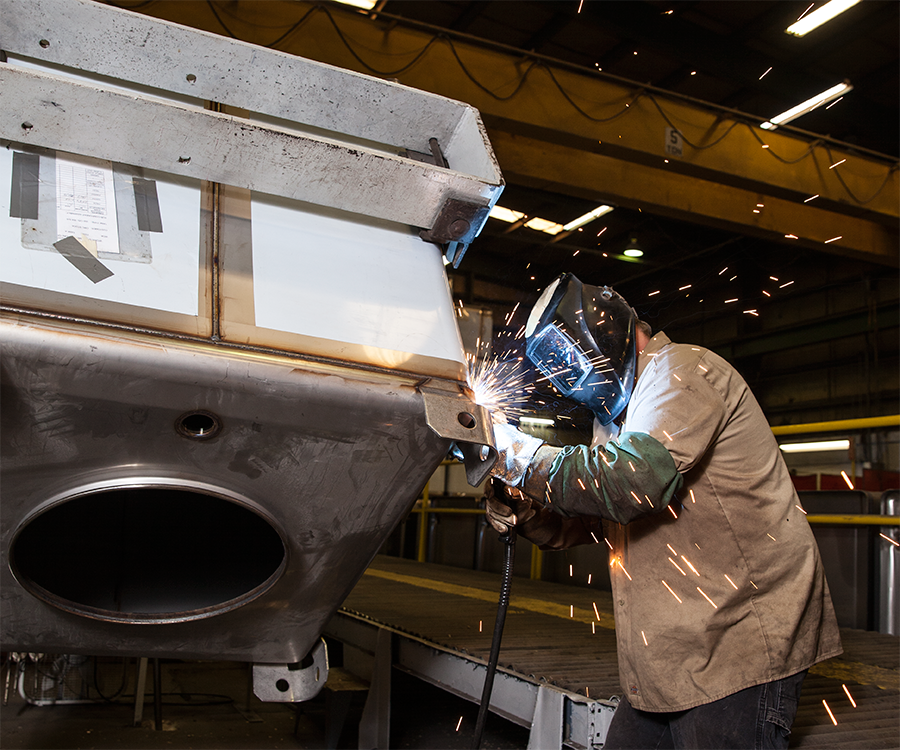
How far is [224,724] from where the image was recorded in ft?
13.4

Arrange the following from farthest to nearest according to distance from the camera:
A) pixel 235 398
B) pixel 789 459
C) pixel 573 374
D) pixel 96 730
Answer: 1. pixel 789 459
2. pixel 96 730
3. pixel 573 374
4. pixel 235 398

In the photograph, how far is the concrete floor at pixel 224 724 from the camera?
3.71m

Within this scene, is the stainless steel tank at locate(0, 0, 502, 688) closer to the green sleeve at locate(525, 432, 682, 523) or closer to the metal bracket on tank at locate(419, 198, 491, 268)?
the metal bracket on tank at locate(419, 198, 491, 268)

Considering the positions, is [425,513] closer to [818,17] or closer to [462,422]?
[818,17]

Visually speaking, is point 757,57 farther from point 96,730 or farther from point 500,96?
point 96,730

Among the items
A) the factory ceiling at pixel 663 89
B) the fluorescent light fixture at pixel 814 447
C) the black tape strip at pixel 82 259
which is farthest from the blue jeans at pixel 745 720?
the fluorescent light fixture at pixel 814 447

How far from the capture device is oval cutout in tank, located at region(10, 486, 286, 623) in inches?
64.9

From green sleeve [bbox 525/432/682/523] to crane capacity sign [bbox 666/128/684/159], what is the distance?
5302 millimetres

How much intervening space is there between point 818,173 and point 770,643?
637 centimetres

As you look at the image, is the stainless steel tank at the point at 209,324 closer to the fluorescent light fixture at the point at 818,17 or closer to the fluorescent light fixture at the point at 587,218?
the fluorescent light fixture at the point at 818,17

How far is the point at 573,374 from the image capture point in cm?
189

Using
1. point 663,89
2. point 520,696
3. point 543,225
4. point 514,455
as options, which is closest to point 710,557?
point 514,455

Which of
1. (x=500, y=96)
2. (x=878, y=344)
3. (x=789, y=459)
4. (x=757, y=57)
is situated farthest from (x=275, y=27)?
(x=789, y=459)

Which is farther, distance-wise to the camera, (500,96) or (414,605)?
(500,96)
